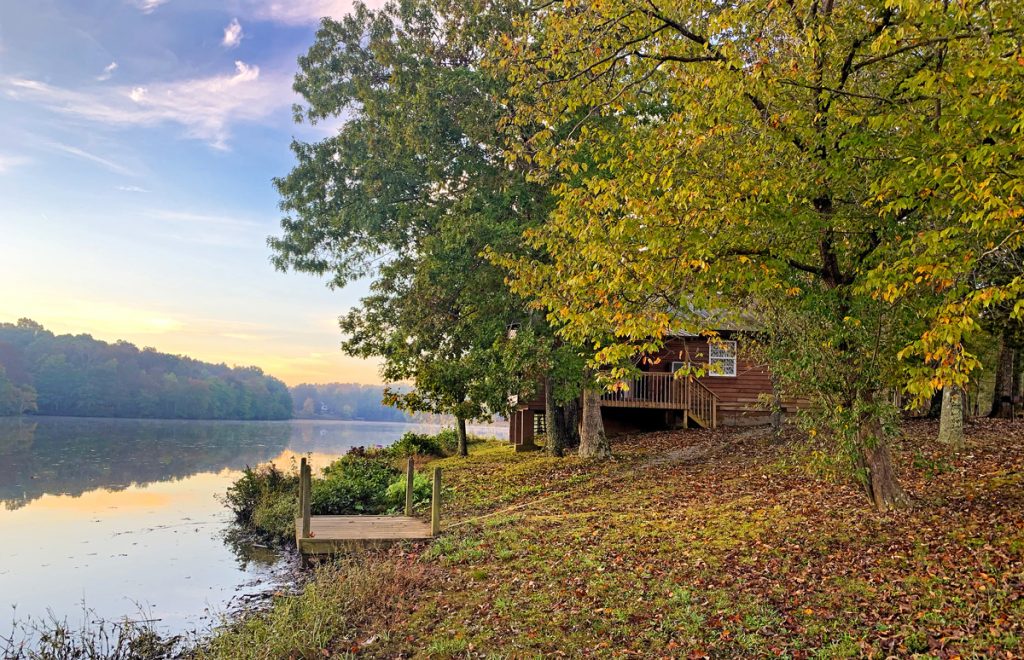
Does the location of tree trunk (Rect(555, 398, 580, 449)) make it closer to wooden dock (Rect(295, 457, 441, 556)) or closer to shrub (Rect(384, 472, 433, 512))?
shrub (Rect(384, 472, 433, 512))

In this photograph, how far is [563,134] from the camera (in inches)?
671

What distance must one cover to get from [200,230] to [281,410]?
9908 cm

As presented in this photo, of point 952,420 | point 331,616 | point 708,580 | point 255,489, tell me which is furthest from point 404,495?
point 952,420

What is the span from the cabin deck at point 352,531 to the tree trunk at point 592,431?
7.55 m

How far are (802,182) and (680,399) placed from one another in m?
19.0

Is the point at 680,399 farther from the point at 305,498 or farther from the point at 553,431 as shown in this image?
the point at 305,498

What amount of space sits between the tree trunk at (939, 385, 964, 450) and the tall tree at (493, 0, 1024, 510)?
6.75 metres

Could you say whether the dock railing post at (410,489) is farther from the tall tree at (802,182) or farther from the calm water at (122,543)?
the tall tree at (802,182)

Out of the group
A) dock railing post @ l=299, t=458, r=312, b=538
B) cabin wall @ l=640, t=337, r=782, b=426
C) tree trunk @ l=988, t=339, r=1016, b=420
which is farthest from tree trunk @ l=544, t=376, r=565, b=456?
tree trunk @ l=988, t=339, r=1016, b=420

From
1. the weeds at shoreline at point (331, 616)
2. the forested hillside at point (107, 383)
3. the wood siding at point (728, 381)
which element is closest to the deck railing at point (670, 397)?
the wood siding at point (728, 381)

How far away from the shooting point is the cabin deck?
1218 centimetres

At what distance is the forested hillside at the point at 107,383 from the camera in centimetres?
8838

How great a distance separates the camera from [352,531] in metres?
13.0

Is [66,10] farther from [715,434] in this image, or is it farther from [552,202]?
[715,434]
